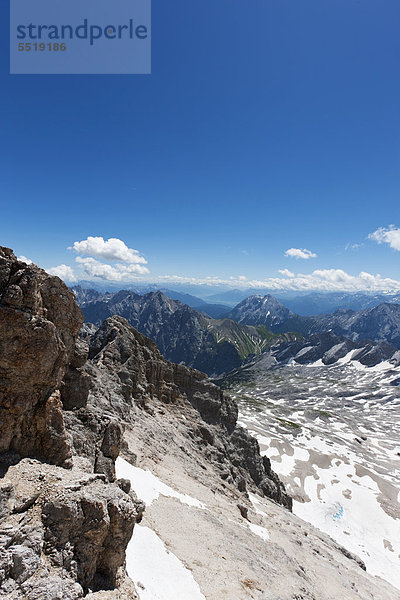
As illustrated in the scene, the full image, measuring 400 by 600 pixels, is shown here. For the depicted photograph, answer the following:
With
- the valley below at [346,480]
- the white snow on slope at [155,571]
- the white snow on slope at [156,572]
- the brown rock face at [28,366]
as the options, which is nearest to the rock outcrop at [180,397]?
the white snow on slope at [155,571]

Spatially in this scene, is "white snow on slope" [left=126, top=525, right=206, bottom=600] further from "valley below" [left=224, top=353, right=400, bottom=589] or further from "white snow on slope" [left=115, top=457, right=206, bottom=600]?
"valley below" [left=224, top=353, right=400, bottom=589]

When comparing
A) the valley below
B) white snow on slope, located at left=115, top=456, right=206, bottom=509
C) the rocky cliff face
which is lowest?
the valley below

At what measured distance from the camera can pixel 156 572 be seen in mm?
21188

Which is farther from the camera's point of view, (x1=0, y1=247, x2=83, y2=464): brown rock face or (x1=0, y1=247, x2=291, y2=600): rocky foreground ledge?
(x1=0, y1=247, x2=83, y2=464): brown rock face

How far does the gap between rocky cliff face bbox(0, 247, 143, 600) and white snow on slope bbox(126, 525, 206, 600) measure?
7.02ft

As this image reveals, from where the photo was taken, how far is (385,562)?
6544 cm

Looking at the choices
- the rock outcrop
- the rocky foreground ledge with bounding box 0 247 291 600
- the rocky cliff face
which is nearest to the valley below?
the rock outcrop

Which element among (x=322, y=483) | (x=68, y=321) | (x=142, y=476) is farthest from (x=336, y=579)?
(x=322, y=483)

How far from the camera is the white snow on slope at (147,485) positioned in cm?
3090

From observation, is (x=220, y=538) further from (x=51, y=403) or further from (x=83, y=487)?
(x=51, y=403)

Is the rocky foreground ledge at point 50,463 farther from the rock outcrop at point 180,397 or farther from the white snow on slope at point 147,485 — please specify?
the rock outcrop at point 180,397

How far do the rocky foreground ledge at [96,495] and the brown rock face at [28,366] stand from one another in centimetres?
7

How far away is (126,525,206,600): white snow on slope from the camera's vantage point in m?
19.5

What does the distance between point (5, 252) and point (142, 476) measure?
27482 mm
